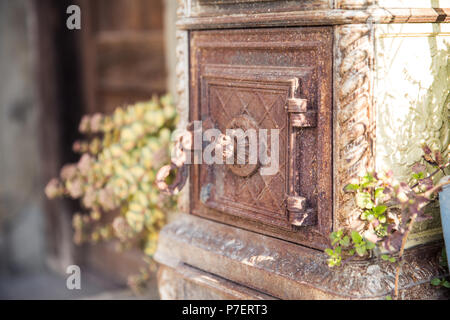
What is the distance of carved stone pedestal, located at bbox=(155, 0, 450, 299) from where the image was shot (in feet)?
5.40

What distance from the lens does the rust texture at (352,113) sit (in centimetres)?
162

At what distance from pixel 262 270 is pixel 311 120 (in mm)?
512

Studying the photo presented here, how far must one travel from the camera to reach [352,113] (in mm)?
1640

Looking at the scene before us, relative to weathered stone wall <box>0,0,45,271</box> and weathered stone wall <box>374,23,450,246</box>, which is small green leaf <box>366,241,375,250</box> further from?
weathered stone wall <box>0,0,45,271</box>

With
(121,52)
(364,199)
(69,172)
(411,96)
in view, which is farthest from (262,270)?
(121,52)

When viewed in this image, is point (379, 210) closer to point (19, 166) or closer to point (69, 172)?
point (69, 172)

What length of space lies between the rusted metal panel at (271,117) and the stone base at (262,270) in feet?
0.18

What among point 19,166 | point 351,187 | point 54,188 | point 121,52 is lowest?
point 19,166

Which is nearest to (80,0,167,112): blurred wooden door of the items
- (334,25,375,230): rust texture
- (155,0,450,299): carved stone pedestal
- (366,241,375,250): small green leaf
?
(155,0,450,299): carved stone pedestal

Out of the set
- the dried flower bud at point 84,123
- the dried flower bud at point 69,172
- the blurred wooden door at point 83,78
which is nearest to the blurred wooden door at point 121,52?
the blurred wooden door at point 83,78

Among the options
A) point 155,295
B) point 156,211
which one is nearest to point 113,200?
point 156,211

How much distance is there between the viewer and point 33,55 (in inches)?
160

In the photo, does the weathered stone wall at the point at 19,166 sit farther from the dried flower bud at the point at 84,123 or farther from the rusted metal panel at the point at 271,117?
the rusted metal panel at the point at 271,117

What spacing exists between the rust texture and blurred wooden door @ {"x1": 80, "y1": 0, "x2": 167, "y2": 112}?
74.6 inches
